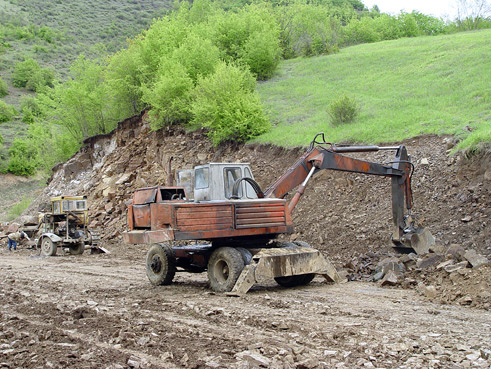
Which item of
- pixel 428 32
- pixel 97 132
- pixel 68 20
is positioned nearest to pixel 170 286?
pixel 97 132

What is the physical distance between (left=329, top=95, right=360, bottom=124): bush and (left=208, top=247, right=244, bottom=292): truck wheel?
13116 millimetres

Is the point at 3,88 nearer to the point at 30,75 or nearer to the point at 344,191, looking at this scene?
the point at 30,75

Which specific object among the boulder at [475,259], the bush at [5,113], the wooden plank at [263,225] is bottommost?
the boulder at [475,259]

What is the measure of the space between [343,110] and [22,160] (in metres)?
47.9

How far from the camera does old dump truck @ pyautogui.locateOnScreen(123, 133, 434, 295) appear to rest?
9695 millimetres

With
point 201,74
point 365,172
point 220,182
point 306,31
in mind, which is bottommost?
point 220,182

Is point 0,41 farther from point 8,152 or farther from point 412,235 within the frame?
point 412,235

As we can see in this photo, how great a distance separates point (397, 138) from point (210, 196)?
9448 mm

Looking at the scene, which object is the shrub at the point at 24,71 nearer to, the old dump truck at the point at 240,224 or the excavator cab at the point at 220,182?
the old dump truck at the point at 240,224

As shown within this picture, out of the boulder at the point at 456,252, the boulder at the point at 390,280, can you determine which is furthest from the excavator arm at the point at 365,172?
the boulder at the point at 390,280

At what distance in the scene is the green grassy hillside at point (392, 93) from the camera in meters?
18.2

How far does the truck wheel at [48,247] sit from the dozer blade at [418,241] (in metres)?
15.2

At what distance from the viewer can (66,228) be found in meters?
22.2

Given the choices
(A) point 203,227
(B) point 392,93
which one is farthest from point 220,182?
(B) point 392,93
